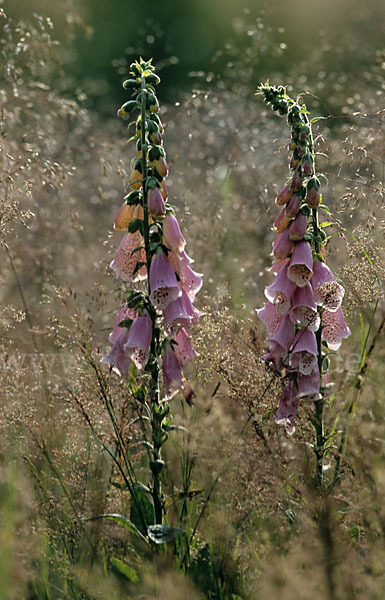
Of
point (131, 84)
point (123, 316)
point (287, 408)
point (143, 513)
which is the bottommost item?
point (143, 513)

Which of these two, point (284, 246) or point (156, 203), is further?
point (284, 246)

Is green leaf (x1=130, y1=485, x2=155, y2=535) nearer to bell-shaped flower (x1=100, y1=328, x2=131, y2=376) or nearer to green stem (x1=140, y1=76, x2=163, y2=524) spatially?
green stem (x1=140, y1=76, x2=163, y2=524)

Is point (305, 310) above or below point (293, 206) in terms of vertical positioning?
below

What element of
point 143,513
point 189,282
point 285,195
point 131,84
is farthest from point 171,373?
point 131,84

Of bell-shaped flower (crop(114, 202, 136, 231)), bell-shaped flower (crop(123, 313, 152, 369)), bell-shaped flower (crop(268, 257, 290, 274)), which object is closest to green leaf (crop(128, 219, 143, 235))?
bell-shaped flower (crop(114, 202, 136, 231))

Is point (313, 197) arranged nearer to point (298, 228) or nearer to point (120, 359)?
point (298, 228)

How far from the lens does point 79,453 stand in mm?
1632

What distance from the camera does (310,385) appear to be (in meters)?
1.63

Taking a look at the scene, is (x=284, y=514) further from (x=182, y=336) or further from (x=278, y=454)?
(x=182, y=336)

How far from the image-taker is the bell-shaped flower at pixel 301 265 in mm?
1690

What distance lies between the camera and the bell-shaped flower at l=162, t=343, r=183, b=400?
1592 mm

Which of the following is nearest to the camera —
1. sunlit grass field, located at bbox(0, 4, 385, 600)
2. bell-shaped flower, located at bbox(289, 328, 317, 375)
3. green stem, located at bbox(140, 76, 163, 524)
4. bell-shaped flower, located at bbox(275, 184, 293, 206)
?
sunlit grass field, located at bbox(0, 4, 385, 600)

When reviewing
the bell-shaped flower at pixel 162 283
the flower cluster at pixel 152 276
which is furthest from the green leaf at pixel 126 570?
the bell-shaped flower at pixel 162 283

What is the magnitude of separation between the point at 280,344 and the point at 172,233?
0.42 m
